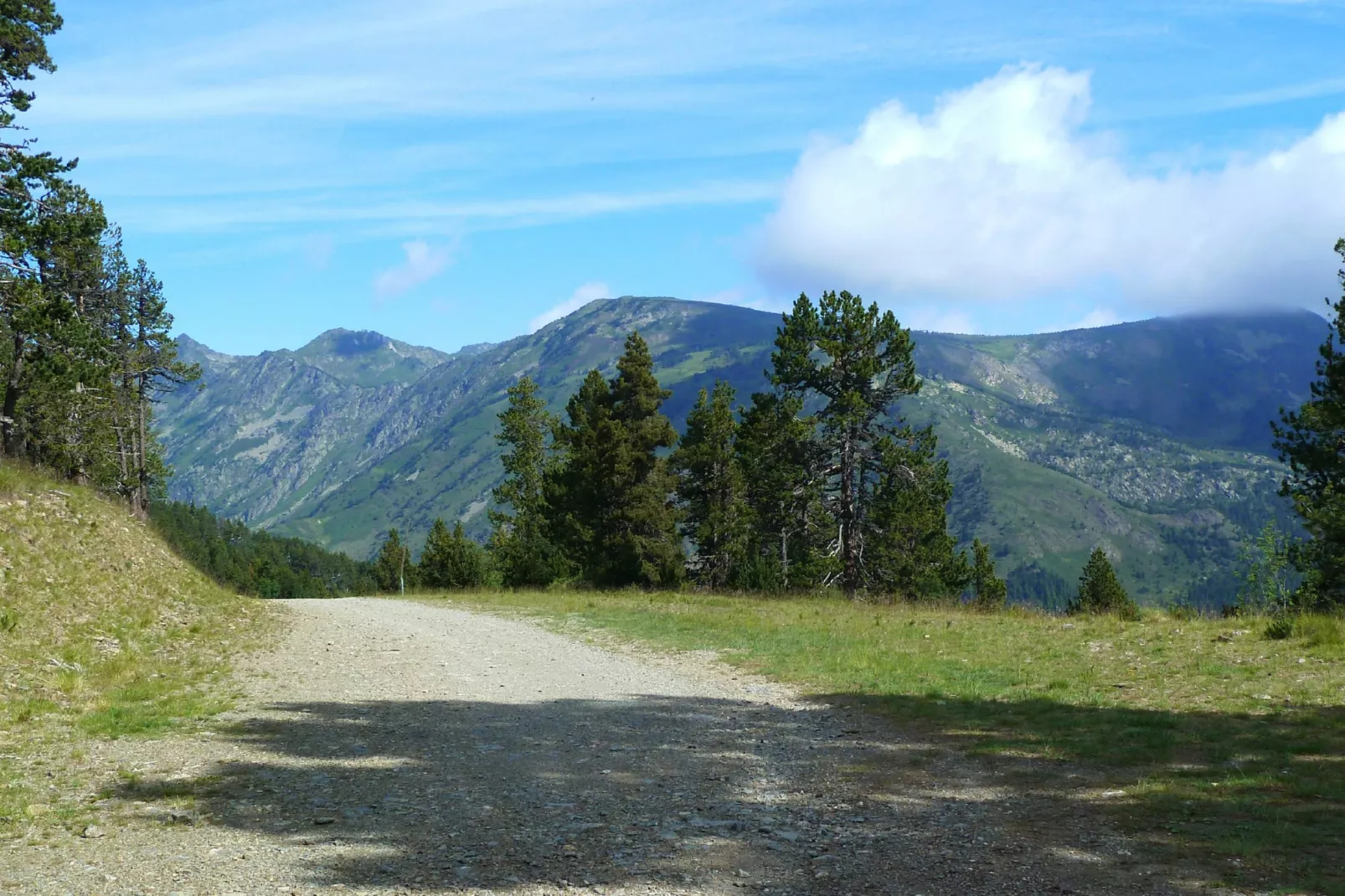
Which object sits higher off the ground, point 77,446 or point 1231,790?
point 77,446

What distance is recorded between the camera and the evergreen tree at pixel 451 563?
75.2m

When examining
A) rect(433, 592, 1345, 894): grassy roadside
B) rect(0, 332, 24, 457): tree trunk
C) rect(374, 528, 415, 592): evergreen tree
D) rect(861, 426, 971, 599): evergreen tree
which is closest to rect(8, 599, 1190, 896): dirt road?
rect(433, 592, 1345, 894): grassy roadside

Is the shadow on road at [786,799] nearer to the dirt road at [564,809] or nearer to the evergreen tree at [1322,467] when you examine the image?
the dirt road at [564,809]

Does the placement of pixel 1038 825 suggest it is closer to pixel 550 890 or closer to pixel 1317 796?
pixel 1317 796

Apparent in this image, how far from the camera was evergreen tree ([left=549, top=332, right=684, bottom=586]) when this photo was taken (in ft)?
148

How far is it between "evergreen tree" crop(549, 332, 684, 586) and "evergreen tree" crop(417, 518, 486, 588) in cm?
→ 2700

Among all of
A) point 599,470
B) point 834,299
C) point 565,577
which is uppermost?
point 834,299

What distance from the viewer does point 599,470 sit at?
152 ft

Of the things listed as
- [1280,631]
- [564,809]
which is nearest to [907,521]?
[1280,631]

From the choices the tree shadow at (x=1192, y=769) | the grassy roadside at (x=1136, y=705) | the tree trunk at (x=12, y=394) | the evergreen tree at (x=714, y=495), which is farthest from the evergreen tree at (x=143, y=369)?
the tree shadow at (x=1192, y=769)

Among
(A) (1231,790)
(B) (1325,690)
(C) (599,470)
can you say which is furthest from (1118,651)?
(C) (599,470)

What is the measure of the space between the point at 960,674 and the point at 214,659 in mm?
13769

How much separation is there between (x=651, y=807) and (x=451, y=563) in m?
70.6

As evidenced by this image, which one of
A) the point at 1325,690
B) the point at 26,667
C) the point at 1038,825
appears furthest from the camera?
the point at 26,667
